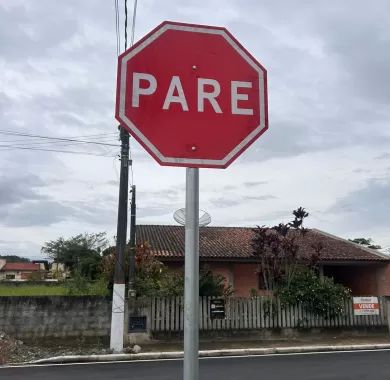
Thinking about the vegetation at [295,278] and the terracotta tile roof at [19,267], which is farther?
the terracotta tile roof at [19,267]

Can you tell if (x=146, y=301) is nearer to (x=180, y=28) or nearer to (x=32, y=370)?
(x=32, y=370)

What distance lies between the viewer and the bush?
53.9 feet

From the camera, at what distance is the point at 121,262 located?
14.0 metres

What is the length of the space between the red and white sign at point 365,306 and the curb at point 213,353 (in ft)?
6.03

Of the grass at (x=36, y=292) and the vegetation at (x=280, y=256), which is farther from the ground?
the vegetation at (x=280, y=256)

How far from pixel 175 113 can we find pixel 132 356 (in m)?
12.4

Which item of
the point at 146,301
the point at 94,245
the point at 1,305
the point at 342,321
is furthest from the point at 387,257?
the point at 94,245

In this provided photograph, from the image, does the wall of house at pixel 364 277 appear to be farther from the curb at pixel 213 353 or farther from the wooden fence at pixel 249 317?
the curb at pixel 213 353

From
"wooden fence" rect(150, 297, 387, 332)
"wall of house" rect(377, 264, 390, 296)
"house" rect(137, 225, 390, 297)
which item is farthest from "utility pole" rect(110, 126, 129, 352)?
"wall of house" rect(377, 264, 390, 296)

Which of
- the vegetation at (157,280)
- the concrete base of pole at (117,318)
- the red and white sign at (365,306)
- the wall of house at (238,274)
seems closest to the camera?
the concrete base of pole at (117,318)

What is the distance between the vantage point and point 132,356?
13172 millimetres

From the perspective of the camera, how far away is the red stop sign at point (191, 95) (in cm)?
182

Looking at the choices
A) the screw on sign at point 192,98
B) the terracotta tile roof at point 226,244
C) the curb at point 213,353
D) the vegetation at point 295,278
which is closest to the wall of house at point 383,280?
the terracotta tile roof at point 226,244

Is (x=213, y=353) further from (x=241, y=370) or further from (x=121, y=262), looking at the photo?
(x=121, y=262)
